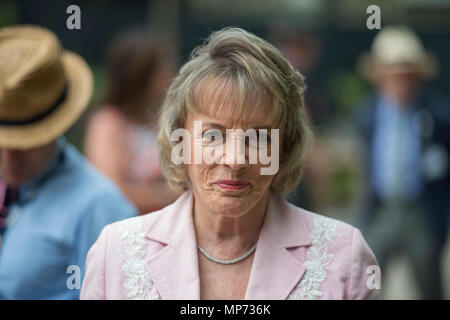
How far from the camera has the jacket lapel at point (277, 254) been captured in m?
2.05

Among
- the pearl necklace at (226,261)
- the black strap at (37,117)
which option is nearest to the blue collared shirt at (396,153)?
the black strap at (37,117)

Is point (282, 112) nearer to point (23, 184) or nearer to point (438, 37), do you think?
point (23, 184)

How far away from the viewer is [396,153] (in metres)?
4.93

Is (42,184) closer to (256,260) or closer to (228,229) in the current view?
(228,229)

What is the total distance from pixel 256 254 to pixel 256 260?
0.02 metres

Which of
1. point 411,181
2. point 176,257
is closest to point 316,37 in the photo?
point 411,181

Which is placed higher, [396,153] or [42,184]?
[42,184]

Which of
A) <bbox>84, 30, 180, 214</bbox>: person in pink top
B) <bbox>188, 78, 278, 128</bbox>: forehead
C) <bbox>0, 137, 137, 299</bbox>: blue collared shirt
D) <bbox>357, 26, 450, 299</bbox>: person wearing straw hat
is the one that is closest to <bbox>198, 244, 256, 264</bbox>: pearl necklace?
<bbox>188, 78, 278, 128</bbox>: forehead

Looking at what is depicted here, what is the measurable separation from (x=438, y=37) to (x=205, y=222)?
5.74 meters

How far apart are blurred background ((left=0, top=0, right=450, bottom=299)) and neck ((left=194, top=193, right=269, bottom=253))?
10.7 feet

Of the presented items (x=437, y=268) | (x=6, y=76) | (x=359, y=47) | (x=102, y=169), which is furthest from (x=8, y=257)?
(x=359, y=47)

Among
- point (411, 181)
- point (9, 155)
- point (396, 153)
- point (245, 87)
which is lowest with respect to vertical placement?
point (411, 181)

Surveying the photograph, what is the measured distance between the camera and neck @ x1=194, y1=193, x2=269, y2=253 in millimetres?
2148

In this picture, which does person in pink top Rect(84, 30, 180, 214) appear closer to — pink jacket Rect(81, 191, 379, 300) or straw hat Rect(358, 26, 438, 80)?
pink jacket Rect(81, 191, 379, 300)
